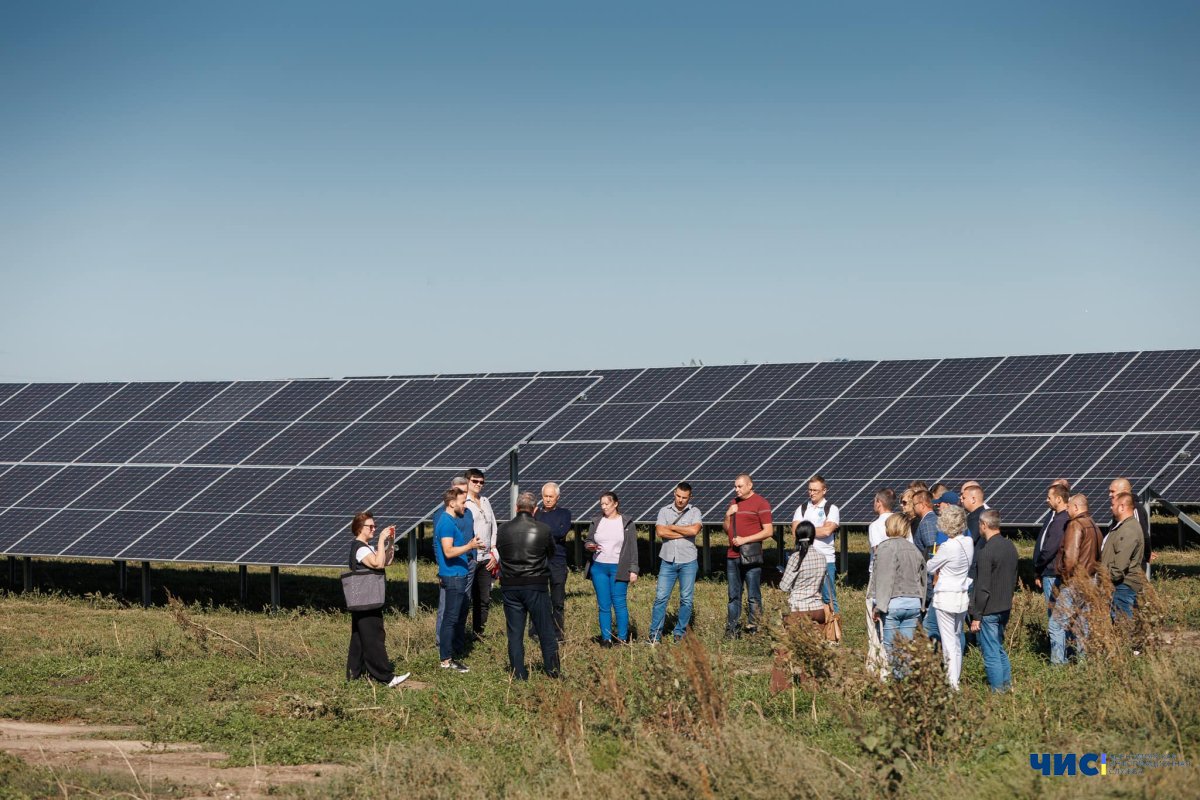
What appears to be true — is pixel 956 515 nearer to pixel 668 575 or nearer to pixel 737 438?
pixel 668 575

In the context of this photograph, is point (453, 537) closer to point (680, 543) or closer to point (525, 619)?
point (525, 619)

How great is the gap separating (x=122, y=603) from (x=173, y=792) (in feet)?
40.6

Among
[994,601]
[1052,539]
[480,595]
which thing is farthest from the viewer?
[480,595]

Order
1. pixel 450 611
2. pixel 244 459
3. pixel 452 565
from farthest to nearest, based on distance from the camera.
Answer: pixel 244 459, pixel 452 565, pixel 450 611

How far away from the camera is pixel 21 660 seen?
600 inches

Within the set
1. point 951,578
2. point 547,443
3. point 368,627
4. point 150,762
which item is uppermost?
point 547,443

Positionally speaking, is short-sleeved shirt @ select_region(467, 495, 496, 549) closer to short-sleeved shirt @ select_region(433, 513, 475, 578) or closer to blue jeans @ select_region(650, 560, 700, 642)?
short-sleeved shirt @ select_region(433, 513, 475, 578)

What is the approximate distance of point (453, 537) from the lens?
47.5ft

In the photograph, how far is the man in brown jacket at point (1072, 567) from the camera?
Answer: 1264cm

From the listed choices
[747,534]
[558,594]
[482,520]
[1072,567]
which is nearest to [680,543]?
[747,534]

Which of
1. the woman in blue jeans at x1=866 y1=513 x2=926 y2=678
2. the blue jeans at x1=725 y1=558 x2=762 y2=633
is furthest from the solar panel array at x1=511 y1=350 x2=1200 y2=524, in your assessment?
the woman in blue jeans at x1=866 y1=513 x2=926 y2=678

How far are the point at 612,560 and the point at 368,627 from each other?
326 centimetres

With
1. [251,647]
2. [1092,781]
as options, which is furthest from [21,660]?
[1092,781]

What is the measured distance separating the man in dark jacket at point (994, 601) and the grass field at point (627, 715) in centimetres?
27
